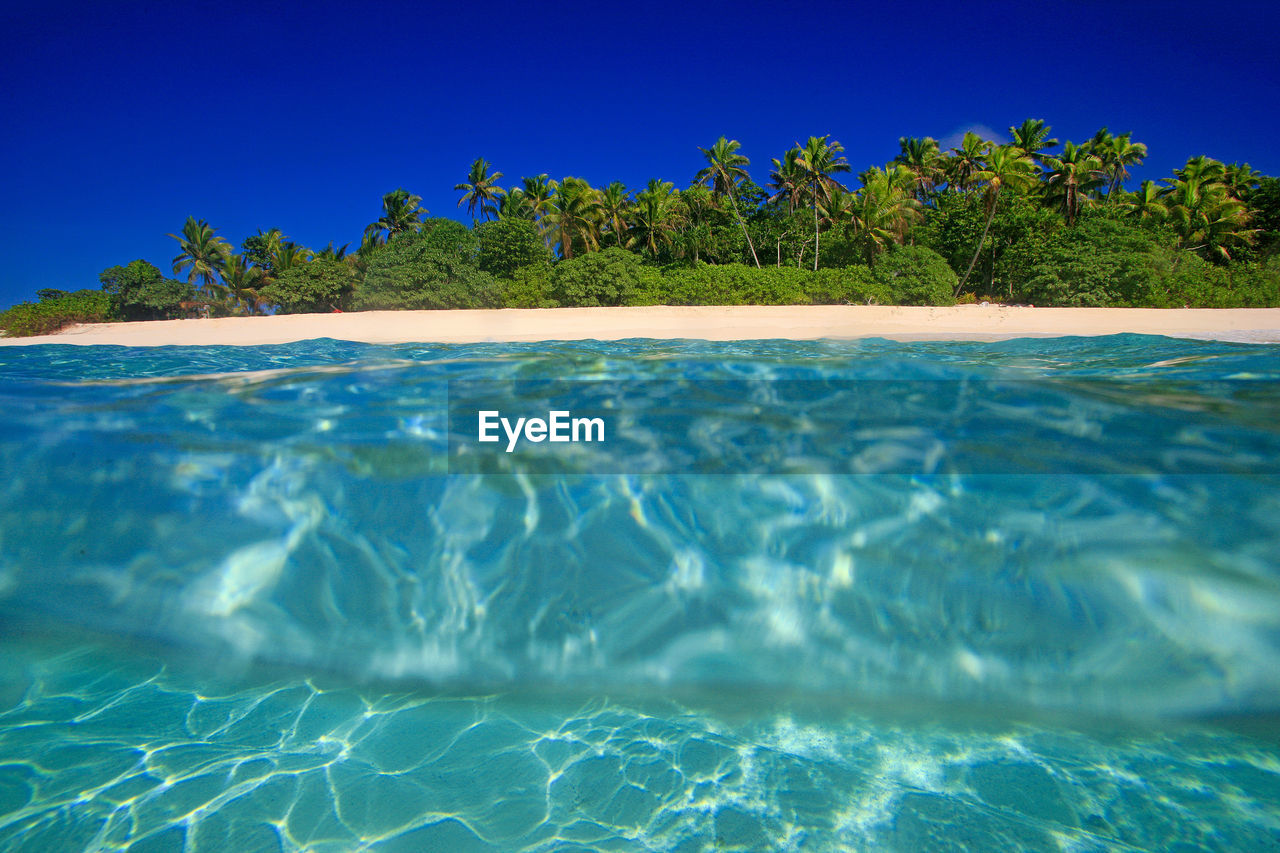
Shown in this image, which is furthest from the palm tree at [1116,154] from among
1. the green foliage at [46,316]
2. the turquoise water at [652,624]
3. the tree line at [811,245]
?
the green foliage at [46,316]

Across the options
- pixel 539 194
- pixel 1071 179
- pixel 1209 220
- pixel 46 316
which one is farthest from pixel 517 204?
pixel 1209 220

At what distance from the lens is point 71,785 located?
2.19 metres

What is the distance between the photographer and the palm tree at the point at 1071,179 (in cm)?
3269

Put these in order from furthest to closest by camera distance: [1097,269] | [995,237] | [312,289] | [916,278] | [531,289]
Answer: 1. [995,237]
2. [312,289]
3. [531,289]
4. [916,278]
5. [1097,269]

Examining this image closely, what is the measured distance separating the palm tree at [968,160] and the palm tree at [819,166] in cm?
619

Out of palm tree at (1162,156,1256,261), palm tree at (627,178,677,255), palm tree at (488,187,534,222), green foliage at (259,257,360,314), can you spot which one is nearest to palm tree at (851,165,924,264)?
palm tree at (627,178,677,255)

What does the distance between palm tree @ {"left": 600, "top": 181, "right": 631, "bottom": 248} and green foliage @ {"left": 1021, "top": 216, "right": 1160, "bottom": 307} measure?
69.9 ft

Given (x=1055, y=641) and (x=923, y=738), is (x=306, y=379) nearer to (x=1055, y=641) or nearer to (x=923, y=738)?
(x=923, y=738)

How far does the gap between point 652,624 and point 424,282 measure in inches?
934

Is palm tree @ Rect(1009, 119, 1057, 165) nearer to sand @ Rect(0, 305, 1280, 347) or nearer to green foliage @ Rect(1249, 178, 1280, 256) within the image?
green foliage @ Rect(1249, 178, 1280, 256)

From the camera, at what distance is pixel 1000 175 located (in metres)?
30.2

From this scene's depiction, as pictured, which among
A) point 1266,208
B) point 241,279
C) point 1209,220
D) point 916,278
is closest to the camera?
point 916,278

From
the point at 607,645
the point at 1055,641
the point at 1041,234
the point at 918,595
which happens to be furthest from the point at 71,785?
the point at 1041,234

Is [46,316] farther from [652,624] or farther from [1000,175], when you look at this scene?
[1000,175]
